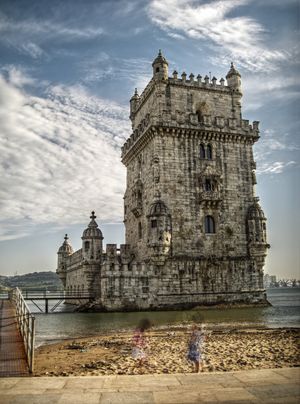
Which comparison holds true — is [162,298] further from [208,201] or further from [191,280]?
[208,201]

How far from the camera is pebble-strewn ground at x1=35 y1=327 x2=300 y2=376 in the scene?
10703 millimetres

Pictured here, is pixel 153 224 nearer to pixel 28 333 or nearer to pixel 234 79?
pixel 234 79

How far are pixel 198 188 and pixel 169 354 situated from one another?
23413mm

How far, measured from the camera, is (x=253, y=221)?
1422 inches

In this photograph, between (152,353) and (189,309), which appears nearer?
(152,353)

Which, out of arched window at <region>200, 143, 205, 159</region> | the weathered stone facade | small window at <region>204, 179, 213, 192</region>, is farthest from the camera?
arched window at <region>200, 143, 205, 159</region>

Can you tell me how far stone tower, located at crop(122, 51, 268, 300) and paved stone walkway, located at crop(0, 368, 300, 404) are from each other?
25.2 metres

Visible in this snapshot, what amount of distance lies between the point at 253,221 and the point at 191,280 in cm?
797

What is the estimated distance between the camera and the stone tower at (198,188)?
112 feet

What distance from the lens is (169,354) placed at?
13297 mm

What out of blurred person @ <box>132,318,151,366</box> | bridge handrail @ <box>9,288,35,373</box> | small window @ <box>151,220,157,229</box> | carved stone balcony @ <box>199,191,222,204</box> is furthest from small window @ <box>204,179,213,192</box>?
bridge handrail @ <box>9,288,35,373</box>

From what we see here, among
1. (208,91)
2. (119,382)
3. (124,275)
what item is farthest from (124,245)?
(119,382)

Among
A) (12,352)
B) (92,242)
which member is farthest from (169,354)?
(92,242)

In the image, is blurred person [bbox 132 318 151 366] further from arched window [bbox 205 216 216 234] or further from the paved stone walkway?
arched window [bbox 205 216 216 234]
